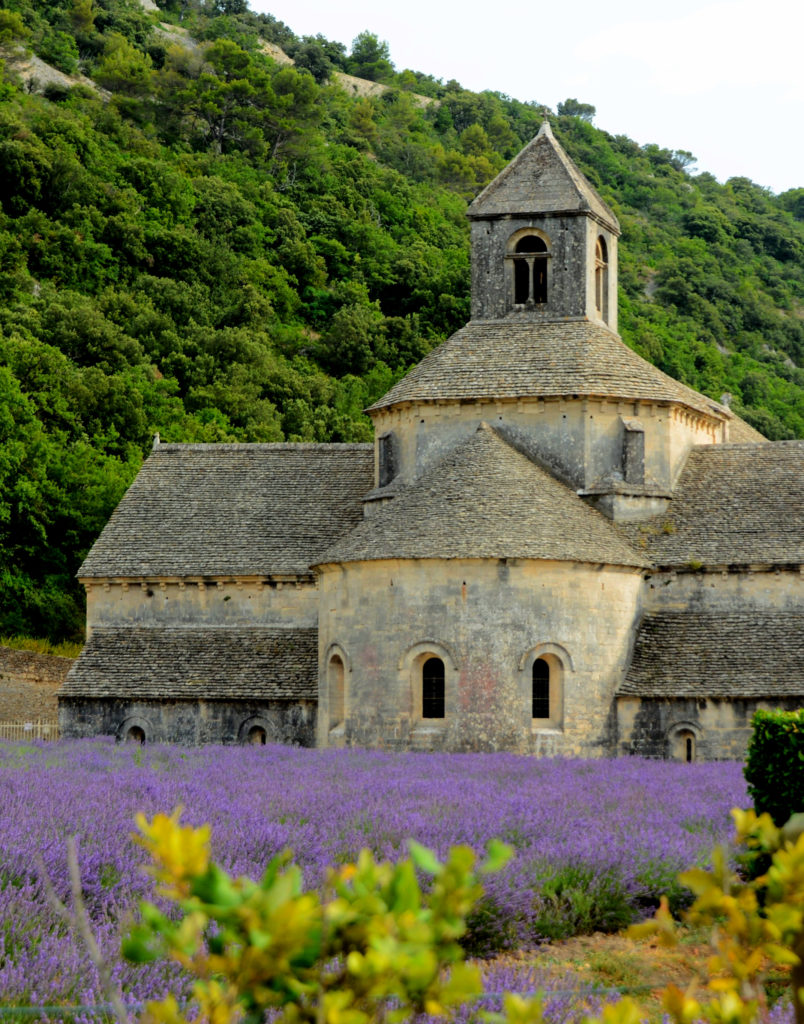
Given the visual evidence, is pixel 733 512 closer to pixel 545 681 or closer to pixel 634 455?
pixel 634 455

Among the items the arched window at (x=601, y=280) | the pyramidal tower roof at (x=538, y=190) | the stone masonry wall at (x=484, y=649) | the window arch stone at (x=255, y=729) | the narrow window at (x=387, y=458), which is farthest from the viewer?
the arched window at (x=601, y=280)

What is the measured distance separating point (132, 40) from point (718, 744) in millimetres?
93498

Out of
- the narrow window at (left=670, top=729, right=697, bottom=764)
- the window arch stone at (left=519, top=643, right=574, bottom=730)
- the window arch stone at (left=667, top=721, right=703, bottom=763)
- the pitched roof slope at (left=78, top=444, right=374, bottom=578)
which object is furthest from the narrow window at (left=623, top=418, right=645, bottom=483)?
the pitched roof slope at (left=78, top=444, right=374, bottom=578)

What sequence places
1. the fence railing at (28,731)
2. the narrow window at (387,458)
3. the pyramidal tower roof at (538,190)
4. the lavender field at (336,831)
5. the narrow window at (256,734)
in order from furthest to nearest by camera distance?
the pyramidal tower roof at (538,190)
the narrow window at (387,458)
the fence railing at (28,731)
the narrow window at (256,734)
the lavender field at (336,831)

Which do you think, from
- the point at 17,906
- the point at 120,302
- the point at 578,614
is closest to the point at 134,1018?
the point at 17,906

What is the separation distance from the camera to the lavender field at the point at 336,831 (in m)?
8.19

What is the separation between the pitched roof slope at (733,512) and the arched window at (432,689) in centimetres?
549

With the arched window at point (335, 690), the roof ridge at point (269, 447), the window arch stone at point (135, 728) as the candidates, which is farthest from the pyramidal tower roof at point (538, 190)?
the window arch stone at point (135, 728)

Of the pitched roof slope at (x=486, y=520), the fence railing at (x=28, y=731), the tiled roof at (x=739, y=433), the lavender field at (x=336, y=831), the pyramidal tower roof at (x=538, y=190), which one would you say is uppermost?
the pyramidal tower roof at (x=538, y=190)

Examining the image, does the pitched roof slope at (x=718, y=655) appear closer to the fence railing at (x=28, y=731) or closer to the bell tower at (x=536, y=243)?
the bell tower at (x=536, y=243)

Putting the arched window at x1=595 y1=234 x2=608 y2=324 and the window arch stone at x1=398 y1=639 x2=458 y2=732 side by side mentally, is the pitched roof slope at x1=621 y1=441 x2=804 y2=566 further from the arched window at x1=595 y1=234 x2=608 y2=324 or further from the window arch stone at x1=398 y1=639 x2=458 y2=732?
the window arch stone at x1=398 y1=639 x2=458 y2=732

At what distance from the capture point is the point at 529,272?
34.6 metres

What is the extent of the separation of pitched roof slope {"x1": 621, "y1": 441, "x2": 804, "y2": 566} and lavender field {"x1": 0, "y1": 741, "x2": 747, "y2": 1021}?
1067 centimetres

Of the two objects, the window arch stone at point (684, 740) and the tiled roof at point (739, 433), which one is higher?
the tiled roof at point (739, 433)
